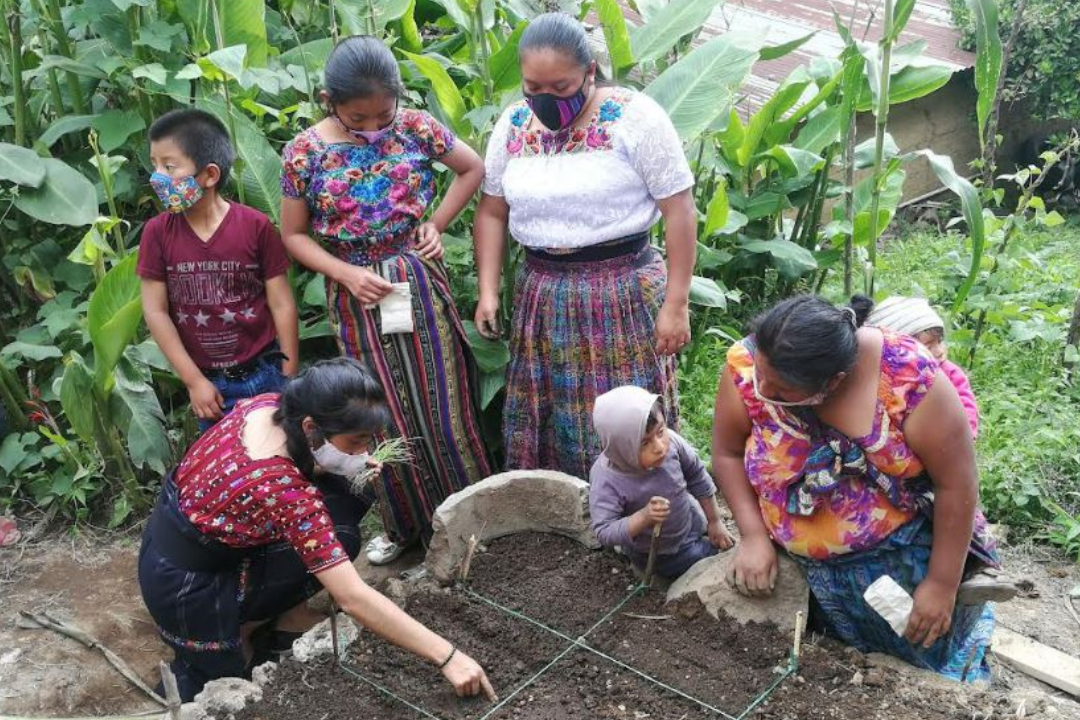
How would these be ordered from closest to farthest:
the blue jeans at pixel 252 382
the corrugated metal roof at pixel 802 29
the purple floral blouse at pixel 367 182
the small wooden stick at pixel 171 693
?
the small wooden stick at pixel 171 693, the purple floral blouse at pixel 367 182, the blue jeans at pixel 252 382, the corrugated metal roof at pixel 802 29

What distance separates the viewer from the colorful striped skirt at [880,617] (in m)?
2.33

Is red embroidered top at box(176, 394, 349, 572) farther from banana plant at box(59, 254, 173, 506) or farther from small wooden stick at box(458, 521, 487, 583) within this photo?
banana plant at box(59, 254, 173, 506)

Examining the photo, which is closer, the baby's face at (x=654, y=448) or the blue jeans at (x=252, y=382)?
the baby's face at (x=654, y=448)

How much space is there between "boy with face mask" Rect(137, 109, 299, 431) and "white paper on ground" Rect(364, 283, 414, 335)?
0.31 meters

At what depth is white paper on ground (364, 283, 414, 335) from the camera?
2.82m

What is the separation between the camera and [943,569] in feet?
7.36

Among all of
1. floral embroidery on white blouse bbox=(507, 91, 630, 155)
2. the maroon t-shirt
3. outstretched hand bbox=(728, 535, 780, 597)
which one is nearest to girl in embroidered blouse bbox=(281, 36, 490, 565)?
the maroon t-shirt

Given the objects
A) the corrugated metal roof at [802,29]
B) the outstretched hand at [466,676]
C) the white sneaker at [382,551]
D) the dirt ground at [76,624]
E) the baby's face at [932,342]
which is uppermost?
the corrugated metal roof at [802,29]

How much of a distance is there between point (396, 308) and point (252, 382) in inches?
19.9

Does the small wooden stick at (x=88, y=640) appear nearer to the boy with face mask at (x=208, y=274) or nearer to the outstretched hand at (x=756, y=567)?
the boy with face mask at (x=208, y=274)

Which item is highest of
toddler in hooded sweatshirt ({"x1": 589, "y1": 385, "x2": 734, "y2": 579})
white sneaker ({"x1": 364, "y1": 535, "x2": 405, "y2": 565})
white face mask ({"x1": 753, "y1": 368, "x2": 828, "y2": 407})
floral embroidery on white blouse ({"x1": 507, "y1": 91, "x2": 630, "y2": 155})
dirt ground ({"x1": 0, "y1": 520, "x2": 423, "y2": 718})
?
floral embroidery on white blouse ({"x1": 507, "y1": 91, "x2": 630, "y2": 155})

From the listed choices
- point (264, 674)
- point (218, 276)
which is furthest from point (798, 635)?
point (218, 276)

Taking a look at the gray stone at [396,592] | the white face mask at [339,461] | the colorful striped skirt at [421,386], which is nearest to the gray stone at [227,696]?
the gray stone at [396,592]

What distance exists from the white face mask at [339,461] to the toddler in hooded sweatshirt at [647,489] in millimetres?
573
